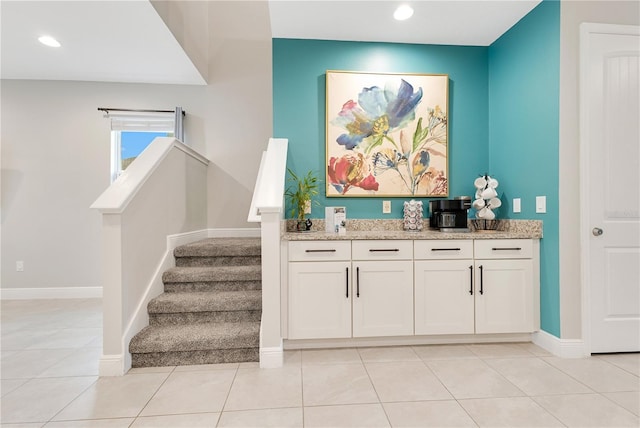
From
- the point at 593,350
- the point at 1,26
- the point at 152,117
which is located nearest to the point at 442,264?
the point at 593,350

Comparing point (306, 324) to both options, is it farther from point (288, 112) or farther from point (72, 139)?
point (72, 139)

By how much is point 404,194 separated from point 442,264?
0.84m

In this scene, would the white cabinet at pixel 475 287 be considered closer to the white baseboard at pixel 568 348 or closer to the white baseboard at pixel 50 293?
the white baseboard at pixel 568 348

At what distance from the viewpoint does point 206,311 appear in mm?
2453

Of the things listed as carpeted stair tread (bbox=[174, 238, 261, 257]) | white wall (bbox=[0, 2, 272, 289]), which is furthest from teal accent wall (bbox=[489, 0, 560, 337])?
white wall (bbox=[0, 2, 272, 289])

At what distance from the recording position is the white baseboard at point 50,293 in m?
3.85

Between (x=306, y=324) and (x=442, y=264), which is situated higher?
(x=442, y=264)

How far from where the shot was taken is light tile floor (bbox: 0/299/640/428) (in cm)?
160

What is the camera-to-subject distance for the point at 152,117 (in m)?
3.99

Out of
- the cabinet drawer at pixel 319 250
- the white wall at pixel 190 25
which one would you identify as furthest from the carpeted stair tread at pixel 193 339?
the white wall at pixel 190 25

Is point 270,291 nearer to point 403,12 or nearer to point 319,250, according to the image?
point 319,250

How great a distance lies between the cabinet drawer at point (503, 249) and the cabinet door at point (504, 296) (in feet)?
0.13

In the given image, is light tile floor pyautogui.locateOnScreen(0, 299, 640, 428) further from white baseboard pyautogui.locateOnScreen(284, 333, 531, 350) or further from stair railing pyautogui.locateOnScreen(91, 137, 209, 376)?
stair railing pyautogui.locateOnScreen(91, 137, 209, 376)

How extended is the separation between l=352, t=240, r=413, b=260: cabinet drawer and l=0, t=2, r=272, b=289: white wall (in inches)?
79.0
